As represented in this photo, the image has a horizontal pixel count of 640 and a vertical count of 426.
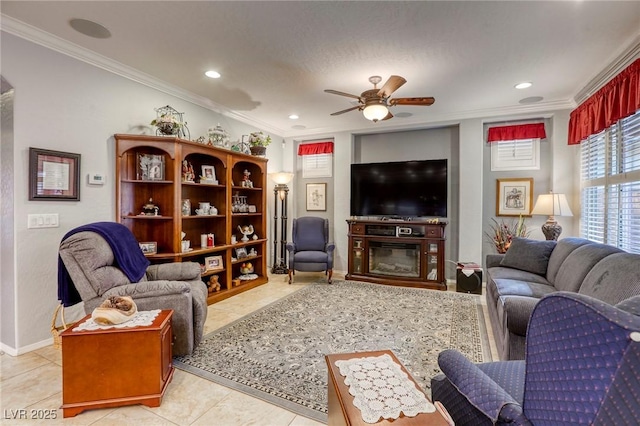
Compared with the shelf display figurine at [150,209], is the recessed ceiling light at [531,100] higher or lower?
higher

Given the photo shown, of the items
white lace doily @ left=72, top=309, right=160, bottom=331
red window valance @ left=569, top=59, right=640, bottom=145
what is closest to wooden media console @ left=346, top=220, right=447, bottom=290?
red window valance @ left=569, top=59, right=640, bottom=145

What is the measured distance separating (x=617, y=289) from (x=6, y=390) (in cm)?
389

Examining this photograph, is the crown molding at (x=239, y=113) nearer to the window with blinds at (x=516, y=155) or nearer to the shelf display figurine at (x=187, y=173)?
the window with blinds at (x=516, y=155)

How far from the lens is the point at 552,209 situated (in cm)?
362

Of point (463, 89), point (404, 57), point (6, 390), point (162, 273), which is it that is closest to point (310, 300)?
point (162, 273)

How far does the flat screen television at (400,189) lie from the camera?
4617mm

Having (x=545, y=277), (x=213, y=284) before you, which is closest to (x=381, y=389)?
(x=545, y=277)

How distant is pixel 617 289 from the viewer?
1.71 meters

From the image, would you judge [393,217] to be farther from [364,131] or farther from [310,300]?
[310,300]

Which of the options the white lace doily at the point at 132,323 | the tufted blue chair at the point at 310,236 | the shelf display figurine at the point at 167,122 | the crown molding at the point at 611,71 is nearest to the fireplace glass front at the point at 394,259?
the tufted blue chair at the point at 310,236

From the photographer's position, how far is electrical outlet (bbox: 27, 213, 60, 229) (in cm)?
248

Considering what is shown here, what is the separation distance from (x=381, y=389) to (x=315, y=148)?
4.85 metres

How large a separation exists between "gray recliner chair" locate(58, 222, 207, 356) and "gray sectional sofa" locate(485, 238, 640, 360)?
2.35 metres

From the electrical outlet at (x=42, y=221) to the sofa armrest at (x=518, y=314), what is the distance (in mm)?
3722
